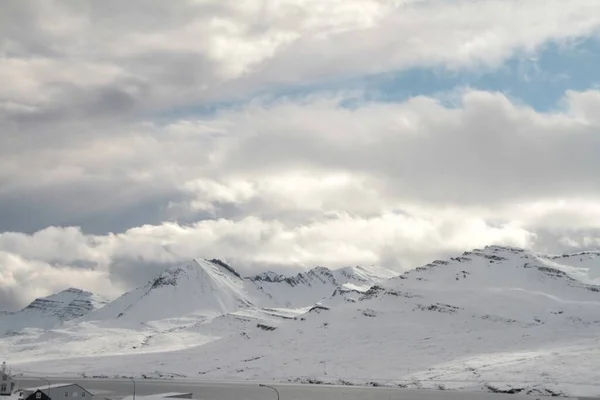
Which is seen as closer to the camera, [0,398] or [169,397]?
[169,397]

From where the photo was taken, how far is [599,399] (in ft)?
653

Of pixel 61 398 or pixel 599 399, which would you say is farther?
pixel 599 399

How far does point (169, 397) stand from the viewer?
515 feet

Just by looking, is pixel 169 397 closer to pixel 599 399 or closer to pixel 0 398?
pixel 0 398

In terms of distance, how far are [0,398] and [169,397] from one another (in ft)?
161

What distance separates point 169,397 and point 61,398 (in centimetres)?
2294

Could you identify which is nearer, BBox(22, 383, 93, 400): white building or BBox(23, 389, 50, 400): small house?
BBox(23, 389, 50, 400): small house

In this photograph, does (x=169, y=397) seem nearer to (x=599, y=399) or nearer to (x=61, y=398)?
(x=61, y=398)

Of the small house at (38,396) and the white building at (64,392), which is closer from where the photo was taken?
the small house at (38,396)

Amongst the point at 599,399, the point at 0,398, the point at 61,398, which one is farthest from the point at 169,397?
the point at 599,399

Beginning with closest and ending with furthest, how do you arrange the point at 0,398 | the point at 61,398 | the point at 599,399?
the point at 61,398, the point at 0,398, the point at 599,399

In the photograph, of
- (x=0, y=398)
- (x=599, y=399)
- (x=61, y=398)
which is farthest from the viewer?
(x=599, y=399)

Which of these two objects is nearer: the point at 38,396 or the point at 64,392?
the point at 38,396

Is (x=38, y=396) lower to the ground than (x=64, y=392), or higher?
lower
